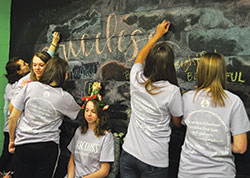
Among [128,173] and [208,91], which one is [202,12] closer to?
[208,91]

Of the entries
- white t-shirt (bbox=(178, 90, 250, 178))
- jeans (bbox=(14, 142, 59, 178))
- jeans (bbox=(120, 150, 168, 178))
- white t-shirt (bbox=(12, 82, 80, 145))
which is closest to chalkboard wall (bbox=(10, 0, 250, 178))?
white t-shirt (bbox=(178, 90, 250, 178))

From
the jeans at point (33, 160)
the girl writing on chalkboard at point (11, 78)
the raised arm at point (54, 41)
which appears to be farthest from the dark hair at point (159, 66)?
the girl writing on chalkboard at point (11, 78)

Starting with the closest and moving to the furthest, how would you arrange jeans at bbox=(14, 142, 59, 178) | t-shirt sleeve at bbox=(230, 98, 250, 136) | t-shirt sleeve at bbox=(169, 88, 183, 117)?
t-shirt sleeve at bbox=(230, 98, 250, 136), t-shirt sleeve at bbox=(169, 88, 183, 117), jeans at bbox=(14, 142, 59, 178)

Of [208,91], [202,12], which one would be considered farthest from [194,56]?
[208,91]

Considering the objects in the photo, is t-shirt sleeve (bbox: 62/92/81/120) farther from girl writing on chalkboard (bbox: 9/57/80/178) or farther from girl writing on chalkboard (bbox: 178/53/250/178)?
girl writing on chalkboard (bbox: 178/53/250/178)

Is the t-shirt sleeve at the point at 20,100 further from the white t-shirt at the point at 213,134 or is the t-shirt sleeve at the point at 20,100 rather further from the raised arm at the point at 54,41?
the white t-shirt at the point at 213,134

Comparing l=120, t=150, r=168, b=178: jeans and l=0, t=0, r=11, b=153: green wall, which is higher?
l=0, t=0, r=11, b=153: green wall

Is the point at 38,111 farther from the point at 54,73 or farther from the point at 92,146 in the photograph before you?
the point at 92,146

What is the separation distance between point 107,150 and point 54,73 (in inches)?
36.8

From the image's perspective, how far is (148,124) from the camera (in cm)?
211

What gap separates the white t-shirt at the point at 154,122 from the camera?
6.72ft

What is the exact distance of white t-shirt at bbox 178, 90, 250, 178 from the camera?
1853 millimetres

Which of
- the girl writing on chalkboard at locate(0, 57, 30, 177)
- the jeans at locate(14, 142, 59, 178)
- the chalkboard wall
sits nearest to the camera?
the chalkboard wall

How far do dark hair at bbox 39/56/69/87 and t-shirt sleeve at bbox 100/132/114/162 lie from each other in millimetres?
729
